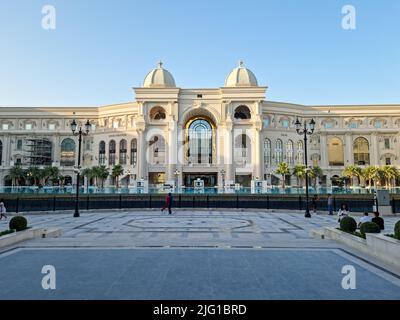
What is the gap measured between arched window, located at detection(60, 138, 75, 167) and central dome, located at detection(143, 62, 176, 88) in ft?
77.5

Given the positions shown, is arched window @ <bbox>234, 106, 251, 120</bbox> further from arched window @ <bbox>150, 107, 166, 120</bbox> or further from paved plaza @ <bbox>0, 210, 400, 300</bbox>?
paved plaza @ <bbox>0, 210, 400, 300</bbox>

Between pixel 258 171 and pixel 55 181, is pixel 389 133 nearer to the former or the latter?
pixel 258 171

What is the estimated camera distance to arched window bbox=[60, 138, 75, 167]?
73.5 meters

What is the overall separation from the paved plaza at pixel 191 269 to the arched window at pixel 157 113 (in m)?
58.4

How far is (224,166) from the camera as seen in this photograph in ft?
206

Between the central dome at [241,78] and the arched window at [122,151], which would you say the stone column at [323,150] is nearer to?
the central dome at [241,78]

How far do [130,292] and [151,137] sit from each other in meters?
60.7

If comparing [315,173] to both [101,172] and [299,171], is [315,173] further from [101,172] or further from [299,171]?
[101,172]

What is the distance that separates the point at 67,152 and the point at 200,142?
Answer: 110 feet

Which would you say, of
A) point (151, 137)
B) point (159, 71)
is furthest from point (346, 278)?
point (159, 71)

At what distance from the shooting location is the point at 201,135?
224ft

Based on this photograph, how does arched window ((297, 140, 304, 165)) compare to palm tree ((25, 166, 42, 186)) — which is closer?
palm tree ((25, 166, 42, 186))

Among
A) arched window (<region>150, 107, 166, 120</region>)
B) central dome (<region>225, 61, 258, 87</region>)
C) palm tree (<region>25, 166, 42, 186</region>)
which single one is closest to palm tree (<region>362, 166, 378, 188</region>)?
central dome (<region>225, 61, 258, 87</region>)
